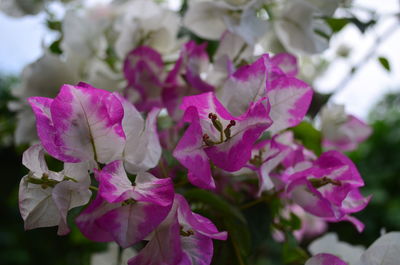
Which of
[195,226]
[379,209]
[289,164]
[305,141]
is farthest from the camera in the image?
[379,209]

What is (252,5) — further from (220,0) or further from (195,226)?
(195,226)

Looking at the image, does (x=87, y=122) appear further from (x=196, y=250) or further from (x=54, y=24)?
(x=54, y=24)

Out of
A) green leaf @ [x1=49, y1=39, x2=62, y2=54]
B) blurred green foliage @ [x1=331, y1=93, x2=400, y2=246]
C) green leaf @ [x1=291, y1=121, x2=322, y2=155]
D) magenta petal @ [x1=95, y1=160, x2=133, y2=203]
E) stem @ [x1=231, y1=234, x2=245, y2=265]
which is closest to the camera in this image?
magenta petal @ [x1=95, y1=160, x2=133, y2=203]

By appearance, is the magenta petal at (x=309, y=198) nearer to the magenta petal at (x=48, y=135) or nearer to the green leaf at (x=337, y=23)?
the magenta petal at (x=48, y=135)

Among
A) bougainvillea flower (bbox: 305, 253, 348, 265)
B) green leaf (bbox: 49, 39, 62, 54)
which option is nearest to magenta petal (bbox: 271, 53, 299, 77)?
bougainvillea flower (bbox: 305, 253, 348, 265)

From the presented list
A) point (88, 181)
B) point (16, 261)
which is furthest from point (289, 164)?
point (16, 261)

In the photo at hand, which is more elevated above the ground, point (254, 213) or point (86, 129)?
point (86, 129)

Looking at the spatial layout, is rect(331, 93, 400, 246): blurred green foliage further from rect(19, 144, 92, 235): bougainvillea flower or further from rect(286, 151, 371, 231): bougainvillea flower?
rect(19, 144, 92, 235): bougainvillea flower
